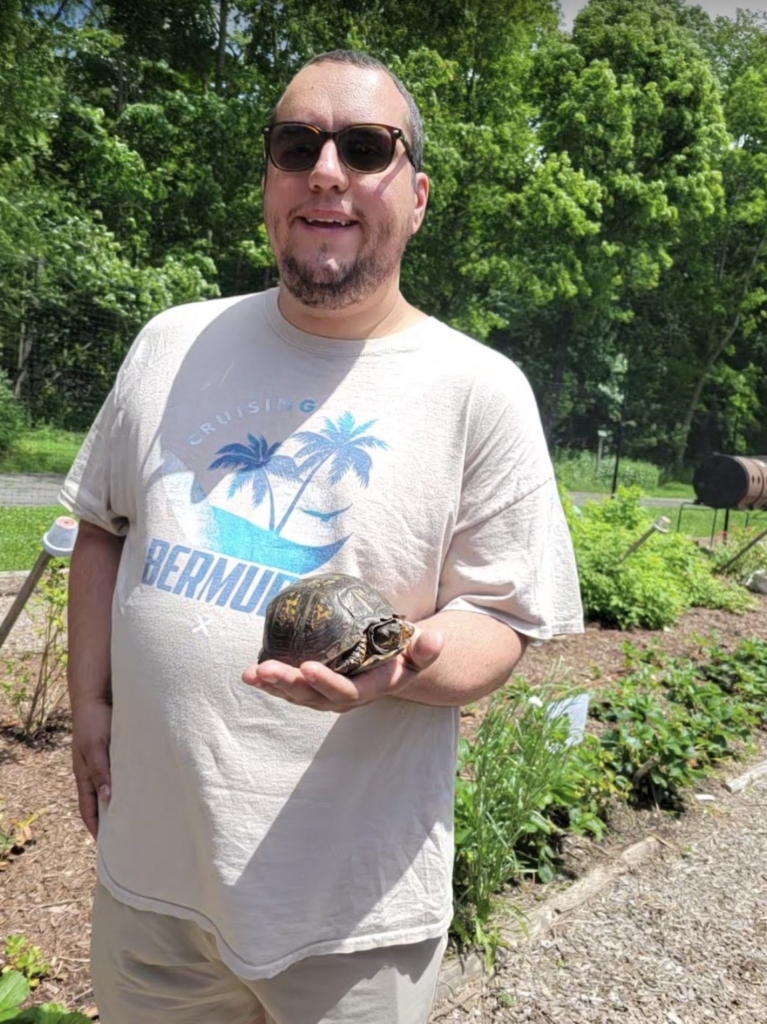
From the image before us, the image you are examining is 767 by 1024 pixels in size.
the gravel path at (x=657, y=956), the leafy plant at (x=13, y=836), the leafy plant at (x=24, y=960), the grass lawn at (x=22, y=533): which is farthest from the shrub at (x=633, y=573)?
the leafy plant at (x=24, y=960)

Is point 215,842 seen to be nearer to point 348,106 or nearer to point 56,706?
point 348,106

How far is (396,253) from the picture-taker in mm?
1750

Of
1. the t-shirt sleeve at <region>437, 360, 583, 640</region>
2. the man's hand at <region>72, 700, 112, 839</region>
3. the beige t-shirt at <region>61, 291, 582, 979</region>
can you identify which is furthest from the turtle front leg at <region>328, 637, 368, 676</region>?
the man's hand at <region>72, 700, 112, 839</region>

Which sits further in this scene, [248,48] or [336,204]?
[248,48]

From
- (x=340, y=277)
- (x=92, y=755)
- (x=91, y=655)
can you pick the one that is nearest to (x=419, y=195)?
(x=340, y=277)

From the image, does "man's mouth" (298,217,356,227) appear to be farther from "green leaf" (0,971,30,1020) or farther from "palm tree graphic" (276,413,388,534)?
"green leaf" (0,971,30,1020)

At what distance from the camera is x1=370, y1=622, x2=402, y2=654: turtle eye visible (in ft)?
4.76

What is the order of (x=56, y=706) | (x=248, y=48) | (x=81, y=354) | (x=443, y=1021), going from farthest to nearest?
(x=248, y=48) → (x=81, y=354) → (x=56, y=706) → (x=443, y=1021)

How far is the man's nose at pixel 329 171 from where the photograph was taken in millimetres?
1660

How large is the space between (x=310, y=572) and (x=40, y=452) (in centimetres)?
1344

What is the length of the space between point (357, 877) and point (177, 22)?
1055 inches

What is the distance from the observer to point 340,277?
66.4 inches

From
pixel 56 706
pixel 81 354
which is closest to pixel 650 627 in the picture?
pixel 56 706

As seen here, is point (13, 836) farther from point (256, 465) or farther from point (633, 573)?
point (633, 573)
